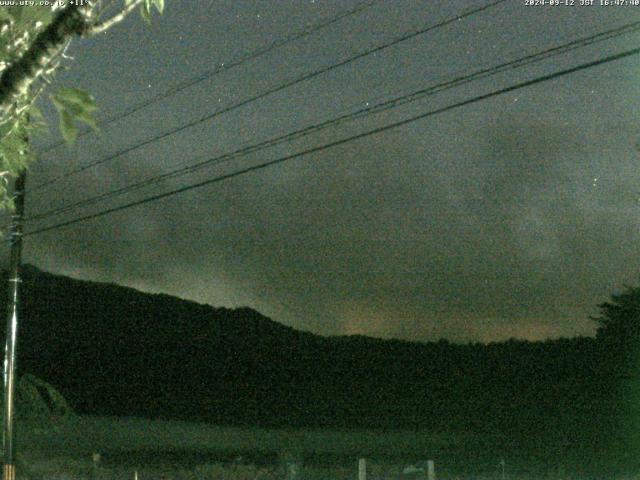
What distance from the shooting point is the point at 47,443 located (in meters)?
45.0

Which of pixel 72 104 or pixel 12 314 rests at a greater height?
pixel 12 314

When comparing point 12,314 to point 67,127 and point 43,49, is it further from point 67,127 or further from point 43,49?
point 67,127

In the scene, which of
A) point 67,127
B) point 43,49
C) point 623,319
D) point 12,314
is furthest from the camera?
point 623,319

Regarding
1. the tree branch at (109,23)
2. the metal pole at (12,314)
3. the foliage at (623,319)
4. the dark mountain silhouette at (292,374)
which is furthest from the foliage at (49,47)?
the foliage at (623,319)

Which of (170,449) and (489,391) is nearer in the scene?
(170,449)

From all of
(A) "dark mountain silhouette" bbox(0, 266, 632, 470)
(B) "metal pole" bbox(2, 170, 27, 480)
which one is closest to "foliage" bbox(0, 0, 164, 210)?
(B) "metal pole" bbox(2, 170, 27, 480)

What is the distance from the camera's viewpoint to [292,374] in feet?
266

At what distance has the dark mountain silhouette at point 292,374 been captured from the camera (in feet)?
175

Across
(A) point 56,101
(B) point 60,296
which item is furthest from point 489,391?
(B) point 60,296

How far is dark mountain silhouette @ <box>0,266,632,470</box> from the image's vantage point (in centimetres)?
5331

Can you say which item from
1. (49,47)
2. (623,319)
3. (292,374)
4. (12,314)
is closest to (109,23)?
(49,47)

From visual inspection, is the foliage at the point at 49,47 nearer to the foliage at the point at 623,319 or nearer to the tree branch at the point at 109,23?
the tree branch at the point at 109,23

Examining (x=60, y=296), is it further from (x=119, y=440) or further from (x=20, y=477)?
(x=20, y=477)

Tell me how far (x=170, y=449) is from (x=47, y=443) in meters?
5.81
